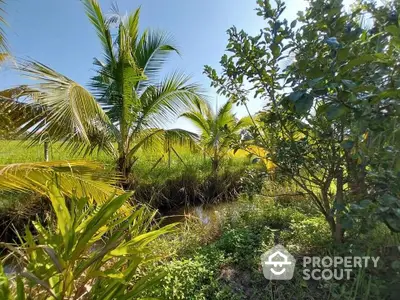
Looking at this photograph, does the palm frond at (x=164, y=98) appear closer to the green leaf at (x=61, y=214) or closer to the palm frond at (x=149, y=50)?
the palm frond at (x=149, y=50)

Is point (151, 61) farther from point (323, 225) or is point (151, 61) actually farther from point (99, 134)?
point (323, 225)

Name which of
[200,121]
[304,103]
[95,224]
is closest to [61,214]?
[95,224]

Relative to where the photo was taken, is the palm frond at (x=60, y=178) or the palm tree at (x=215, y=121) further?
the palm tree at (x=215, y=121)

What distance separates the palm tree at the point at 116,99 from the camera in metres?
3.18

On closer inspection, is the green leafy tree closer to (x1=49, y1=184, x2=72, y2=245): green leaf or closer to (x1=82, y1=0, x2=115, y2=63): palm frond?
(x1=49, y1=184, x2=72, y2=245): green leaf

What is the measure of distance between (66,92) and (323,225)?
3530 millimetres

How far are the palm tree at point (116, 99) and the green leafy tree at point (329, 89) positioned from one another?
80.8 inches

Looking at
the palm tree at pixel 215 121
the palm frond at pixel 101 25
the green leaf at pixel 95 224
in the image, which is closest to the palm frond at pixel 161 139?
the palm frond at pixel 101 25

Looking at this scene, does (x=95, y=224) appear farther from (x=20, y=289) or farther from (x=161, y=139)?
(x=161, y=139)

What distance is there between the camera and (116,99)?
198 inches

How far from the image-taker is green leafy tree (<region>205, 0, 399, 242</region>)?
3.20 ft

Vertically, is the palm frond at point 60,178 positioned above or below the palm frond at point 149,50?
below

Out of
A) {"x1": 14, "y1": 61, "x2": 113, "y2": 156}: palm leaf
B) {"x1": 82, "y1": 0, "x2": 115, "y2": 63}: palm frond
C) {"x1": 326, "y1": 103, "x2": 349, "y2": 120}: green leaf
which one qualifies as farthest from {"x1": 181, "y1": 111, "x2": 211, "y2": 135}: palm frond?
{"x1": 326, "y1": 103, "x2": 349, "y2": 120}: green leaf

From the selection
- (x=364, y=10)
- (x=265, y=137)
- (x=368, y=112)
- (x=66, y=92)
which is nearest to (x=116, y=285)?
(x=368, y=112)
